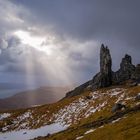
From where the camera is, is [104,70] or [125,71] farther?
[125,71]

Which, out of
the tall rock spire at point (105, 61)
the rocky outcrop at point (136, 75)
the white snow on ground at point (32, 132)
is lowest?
the white snow on ground at point (32, 132)

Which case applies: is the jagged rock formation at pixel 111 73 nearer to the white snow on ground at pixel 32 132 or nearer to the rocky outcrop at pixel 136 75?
the rocky outcrop at pixel 136 75

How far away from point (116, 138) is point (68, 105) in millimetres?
69795

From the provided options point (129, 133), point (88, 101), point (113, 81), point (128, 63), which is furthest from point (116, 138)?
point (128, 63)

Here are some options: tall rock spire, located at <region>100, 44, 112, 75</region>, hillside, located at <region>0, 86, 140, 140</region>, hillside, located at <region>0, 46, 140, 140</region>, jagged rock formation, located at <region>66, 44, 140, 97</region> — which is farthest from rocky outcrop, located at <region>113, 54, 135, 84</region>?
hillside, located at <region>0, 46, 140, 140</region>

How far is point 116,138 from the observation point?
54.4m

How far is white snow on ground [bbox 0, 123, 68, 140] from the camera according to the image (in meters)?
100

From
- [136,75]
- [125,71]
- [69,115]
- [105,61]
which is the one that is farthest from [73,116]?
[125,71]

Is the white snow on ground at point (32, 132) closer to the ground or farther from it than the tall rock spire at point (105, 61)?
closer to the ground

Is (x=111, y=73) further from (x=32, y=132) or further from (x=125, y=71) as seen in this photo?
(x=32, y=132)

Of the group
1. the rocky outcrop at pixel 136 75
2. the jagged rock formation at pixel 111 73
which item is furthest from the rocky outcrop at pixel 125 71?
the rocky outcrop at pixel 136 75

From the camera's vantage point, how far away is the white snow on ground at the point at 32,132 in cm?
10005

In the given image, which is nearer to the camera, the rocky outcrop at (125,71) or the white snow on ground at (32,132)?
the white snow on ground at (32,132)

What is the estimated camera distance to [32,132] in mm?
106125
